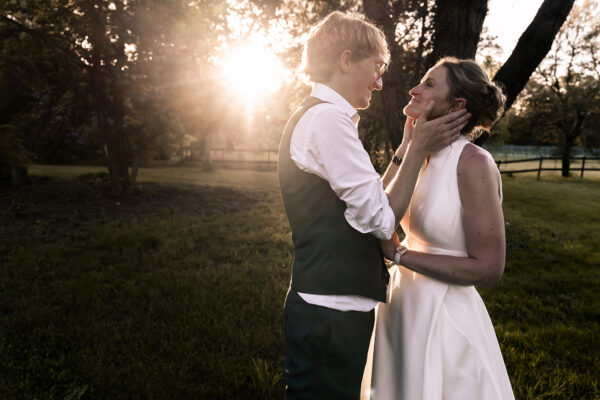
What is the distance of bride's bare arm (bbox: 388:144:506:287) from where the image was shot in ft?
5.96

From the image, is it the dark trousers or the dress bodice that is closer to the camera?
the dark trousers

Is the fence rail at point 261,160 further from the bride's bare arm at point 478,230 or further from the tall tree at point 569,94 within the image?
the bride's bare arm at point 478,230

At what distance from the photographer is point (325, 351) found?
5.89 feet

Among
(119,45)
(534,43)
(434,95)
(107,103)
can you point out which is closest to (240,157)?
(107,103)

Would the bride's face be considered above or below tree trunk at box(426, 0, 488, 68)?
below

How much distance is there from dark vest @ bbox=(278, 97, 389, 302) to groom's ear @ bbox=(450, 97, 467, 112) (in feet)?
2.58

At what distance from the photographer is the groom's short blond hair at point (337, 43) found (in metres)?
1.80

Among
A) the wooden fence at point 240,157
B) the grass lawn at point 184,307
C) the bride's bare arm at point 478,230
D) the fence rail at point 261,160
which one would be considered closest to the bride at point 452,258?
the bride's bare arm at point 478,230

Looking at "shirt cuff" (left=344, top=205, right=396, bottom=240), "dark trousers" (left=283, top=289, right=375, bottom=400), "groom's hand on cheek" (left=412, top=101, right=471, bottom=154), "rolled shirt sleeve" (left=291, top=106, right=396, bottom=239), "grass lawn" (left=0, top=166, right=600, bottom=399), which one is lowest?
"grass lawn" (left=0, top=166, right=600, bottom=399)

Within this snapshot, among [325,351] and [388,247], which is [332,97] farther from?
[325,351]

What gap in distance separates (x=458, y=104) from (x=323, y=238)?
41.6 inches

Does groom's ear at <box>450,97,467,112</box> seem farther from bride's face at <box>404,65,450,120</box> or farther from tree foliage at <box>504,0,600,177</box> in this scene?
tree foliage at <box>504,0,600,177</box>

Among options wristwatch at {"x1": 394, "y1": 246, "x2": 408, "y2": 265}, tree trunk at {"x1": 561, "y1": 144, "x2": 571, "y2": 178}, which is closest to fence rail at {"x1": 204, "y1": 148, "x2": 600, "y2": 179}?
tree trunk at {"x1": 561, "y1": 144, "x2": 571, "y2": 178}

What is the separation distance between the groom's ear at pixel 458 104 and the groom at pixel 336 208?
0.38ft
